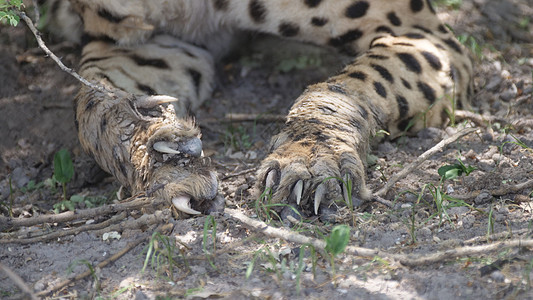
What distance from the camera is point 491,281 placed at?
180 cm

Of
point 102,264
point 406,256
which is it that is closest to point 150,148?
point 102,264

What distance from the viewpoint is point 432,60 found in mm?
3072

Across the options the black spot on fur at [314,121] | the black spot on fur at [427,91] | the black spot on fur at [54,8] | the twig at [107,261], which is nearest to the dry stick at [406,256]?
the twig at [107,261]

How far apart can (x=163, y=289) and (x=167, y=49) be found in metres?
1.69

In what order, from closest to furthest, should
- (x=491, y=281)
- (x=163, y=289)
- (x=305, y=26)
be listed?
(x=491, y=281) < (x=163, y=289) < (x=305, y=26)

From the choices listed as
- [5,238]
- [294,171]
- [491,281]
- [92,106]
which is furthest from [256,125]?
[491,281]

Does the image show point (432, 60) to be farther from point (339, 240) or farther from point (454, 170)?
point (339, 240)

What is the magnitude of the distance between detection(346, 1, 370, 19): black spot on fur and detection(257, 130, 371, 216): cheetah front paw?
38.4 inches

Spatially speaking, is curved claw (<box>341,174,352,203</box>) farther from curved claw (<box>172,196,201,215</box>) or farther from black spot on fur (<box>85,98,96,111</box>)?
black spot on fur (<box>85,98,96,111</box>)

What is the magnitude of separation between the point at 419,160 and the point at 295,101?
54 centimetres

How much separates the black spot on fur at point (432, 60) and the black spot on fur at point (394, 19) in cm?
22

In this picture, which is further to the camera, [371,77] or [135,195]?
[371,77]

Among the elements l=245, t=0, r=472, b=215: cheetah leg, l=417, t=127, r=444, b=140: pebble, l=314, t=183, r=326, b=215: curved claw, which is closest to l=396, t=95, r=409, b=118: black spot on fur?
l=245, t=0, r=472, b=215: cheetah leg

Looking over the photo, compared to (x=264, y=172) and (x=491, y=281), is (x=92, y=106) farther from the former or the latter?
(x=491, y=281)
